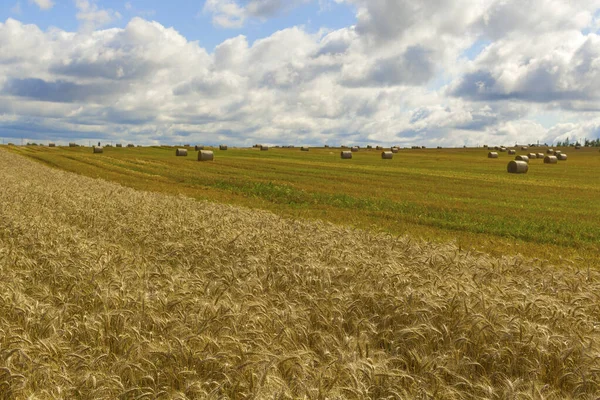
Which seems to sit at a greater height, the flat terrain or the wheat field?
the wheat field

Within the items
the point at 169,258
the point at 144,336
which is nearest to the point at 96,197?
the point at 169,258

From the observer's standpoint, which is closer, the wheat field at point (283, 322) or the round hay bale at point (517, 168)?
the wheat field at point (283, 322)

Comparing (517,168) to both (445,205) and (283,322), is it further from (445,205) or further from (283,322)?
(283,322)

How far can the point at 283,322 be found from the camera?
6.22 m

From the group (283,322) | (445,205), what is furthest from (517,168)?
(283,322)

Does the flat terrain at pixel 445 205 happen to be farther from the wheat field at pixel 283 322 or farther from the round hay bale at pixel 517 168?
the round hay bale at pixel 517 168

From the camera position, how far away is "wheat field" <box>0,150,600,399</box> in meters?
4.76

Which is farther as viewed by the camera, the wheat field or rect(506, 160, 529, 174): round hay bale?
rect(506, 160, 529, 174): round hay bale

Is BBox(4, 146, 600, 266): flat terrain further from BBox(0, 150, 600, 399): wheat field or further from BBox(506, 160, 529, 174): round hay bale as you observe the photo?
BBox(506, 160, 529, 174): round hay bale

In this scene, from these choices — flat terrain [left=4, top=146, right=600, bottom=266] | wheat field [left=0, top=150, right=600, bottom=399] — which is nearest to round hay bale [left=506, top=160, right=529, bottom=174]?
flat terrain [left=4, top=146, right=600, bottom=266]

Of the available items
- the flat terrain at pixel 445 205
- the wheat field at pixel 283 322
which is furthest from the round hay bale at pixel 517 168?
the wheat field at pixel 283 322

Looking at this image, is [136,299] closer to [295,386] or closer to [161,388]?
[161,388]

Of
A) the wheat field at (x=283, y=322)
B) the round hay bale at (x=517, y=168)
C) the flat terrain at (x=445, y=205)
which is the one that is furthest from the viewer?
the round hay bale at (x=517, y=168)

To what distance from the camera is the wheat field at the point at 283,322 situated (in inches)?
187
